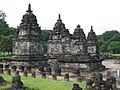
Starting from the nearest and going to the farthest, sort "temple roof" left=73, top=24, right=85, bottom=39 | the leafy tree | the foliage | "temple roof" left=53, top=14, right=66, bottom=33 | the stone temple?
the stone temple < "temple roof" left=73, top=24, right=85, bottom=39 < "temple roof" left=53, top=14, right=66, bottom=33 < the leafy tree < the foliage

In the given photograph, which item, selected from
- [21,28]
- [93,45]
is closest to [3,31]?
[93,45]

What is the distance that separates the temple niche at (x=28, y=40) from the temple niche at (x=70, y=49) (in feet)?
11.5

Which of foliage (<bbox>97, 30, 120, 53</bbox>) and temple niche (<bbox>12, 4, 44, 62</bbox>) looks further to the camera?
foliage (<bbox>97, 30, 120, 53</bbox>)

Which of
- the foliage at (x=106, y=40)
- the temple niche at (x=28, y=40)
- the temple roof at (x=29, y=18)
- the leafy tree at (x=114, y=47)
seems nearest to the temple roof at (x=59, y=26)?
the temple niche at (x=28, y=40)

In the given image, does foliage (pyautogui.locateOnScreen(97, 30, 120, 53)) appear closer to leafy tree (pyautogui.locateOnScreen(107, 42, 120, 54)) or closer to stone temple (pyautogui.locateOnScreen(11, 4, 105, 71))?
leafy tree (pyautogui.locateOnScreen(107, 42, 120, 54))

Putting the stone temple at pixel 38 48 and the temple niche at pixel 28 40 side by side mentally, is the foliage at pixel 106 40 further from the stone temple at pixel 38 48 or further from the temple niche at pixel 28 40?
the temple niche at pixel 28 40

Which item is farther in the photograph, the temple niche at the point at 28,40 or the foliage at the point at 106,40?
the foliage at the point at 106,40

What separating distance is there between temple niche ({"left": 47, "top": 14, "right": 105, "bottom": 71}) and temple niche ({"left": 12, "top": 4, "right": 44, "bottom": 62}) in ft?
11.5

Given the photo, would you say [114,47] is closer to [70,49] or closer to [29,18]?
[70,49]

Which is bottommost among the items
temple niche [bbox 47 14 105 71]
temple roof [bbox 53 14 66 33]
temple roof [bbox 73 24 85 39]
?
temple niche [bbox 47 14 105 71]

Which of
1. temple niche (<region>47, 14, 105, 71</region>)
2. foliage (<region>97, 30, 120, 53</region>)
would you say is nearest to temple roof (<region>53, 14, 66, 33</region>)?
temple niche (<region>47, 14, 105, 71</region>)

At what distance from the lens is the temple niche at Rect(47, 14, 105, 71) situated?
34062 mm

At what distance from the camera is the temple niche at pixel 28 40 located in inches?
1361

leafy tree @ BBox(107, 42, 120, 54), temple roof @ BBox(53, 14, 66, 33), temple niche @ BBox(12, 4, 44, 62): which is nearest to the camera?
temple niche @ BBox(12, 4, 44, 62)
